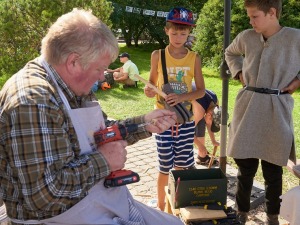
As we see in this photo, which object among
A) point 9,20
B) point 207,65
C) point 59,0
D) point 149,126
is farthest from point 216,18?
point 149,126

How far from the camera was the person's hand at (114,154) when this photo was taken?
1673mm

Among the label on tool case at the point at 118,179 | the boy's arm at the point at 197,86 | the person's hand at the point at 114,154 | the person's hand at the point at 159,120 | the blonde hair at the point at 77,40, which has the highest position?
the blonde hair at the point at 77,40

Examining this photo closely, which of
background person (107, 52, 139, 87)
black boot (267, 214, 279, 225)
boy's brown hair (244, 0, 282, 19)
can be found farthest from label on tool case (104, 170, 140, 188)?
black boot (267, 214, 279, 225)

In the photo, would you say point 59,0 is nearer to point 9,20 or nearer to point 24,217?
point 9,20

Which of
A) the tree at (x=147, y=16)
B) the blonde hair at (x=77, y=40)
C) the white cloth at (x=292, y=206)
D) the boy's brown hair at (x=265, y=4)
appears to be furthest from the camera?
the tree at (x=147, y=16)

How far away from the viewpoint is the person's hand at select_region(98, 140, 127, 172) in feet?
5.49

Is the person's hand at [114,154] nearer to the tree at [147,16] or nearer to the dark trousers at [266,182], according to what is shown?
the dark trousers at [266,182]

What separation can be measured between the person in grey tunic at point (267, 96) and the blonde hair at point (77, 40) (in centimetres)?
144

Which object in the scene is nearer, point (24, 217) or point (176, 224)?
point (24, 217)

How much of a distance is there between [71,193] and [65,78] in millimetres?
515

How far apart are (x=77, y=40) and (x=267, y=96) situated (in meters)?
1.65

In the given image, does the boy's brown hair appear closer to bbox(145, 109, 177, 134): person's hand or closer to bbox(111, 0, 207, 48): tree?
bbox(145, 109, 177, 134): person's hand

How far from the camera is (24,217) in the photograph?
1.59m

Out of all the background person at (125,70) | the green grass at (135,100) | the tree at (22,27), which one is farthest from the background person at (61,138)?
the tree at (22,27)
